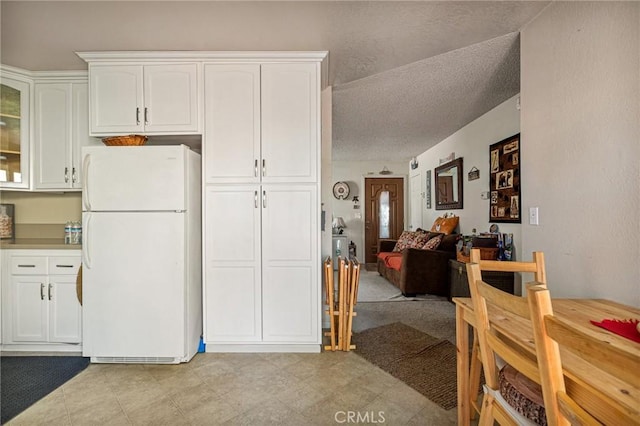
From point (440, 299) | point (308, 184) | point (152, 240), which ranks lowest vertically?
point (440, 299)

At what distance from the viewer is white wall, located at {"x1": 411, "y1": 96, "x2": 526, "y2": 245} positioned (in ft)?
10.9

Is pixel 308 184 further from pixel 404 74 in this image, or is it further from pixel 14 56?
pixel 14 56

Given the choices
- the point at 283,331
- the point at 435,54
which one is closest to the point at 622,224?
the point at 435,54

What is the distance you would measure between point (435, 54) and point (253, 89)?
59.8 inches

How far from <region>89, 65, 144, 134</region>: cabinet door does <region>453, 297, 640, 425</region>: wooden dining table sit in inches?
106

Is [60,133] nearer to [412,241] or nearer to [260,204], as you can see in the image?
[260,204]

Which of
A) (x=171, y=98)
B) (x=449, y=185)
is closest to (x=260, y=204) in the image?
(x=171, y=98)

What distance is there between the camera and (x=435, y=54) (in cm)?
242

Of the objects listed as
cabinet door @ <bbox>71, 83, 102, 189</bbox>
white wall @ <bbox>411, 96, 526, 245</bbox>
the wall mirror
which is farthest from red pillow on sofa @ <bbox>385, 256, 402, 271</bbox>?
cabinet door @ <bbox>71, 83, 102, 189</bbox>

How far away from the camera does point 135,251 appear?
2.23 m

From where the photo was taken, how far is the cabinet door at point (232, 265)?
94.0 inches

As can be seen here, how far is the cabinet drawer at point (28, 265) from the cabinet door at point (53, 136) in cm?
63

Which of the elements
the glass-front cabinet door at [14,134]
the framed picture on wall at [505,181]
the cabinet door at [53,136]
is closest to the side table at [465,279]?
the framed picture on wall at [505,181]

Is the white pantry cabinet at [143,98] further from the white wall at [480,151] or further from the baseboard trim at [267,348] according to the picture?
the white wall at [480,151]
